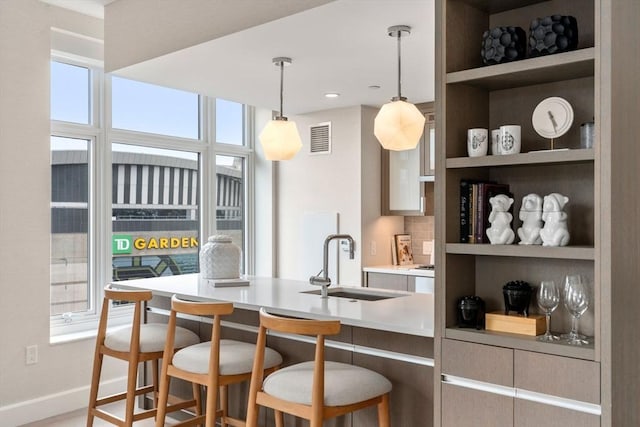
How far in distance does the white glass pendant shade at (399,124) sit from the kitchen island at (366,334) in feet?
2.95

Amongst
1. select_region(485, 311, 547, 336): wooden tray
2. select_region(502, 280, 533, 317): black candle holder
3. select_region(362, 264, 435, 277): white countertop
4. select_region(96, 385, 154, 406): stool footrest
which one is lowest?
select_region(96, 385, 154, 406): stool footrest

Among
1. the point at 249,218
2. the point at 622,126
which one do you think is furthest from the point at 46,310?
the point at 622,126

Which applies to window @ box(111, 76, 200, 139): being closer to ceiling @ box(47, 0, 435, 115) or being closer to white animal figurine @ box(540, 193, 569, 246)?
ceiling @ box(47, 0, 435, 115)

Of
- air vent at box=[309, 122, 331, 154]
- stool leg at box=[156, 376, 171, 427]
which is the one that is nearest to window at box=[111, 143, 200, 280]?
air vent at box=[309, 122, 331, 154]

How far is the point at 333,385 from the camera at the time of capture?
2.39m

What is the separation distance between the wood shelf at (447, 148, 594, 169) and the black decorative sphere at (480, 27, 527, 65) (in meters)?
0.38

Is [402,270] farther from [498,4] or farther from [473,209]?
[498,4]

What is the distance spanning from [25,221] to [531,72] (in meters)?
3.41

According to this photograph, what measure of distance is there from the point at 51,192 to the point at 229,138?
201 centimetres

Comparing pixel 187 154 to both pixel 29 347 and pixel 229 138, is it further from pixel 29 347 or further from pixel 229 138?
pixel 29 347

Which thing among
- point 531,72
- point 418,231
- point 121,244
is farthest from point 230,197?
point 531,72

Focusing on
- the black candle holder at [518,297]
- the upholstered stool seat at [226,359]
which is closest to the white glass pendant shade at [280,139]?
the upholstered stool seat at [226,359]

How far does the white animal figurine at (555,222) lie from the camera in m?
2.14

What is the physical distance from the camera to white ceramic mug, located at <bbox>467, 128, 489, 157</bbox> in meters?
2.33
